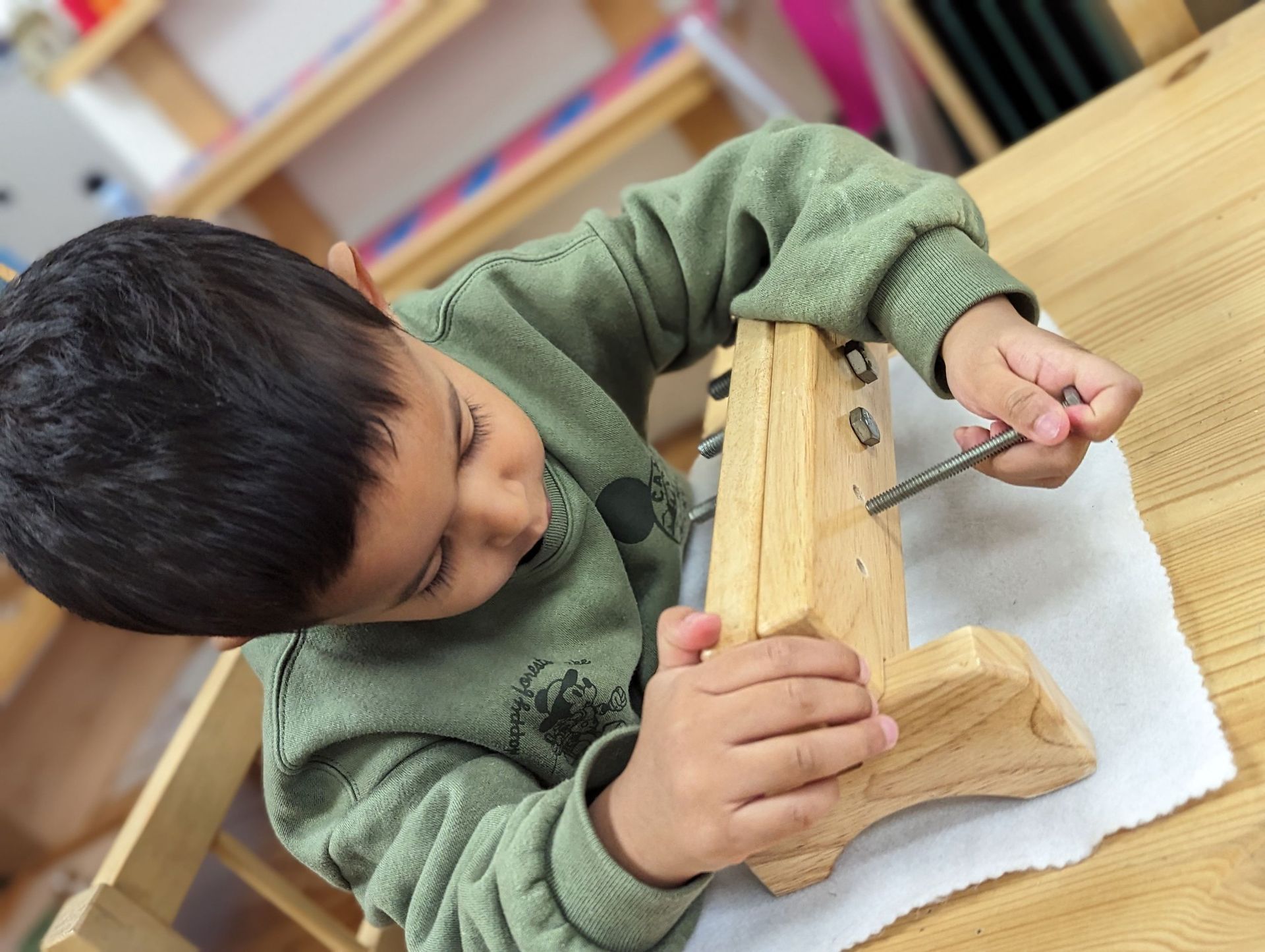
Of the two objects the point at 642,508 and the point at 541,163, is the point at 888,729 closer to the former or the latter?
the point at 642,508

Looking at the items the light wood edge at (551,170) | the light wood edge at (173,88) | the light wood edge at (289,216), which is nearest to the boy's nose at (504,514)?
the light wood edge at (551,170)

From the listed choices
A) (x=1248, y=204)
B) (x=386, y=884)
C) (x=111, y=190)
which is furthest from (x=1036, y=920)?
(x=111, y=190)

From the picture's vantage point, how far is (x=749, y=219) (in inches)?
26.6

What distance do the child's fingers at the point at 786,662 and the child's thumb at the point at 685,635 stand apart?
0.01 meters

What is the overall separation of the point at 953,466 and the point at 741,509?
0.11m

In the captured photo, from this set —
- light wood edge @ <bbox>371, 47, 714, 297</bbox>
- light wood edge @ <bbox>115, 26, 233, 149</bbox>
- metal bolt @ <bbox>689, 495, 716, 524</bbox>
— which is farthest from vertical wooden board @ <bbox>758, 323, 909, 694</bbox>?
light wood edge @ <bbox>115, 26, 233, 149</bbox>

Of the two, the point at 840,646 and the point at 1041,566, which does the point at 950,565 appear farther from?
the point at 840,646

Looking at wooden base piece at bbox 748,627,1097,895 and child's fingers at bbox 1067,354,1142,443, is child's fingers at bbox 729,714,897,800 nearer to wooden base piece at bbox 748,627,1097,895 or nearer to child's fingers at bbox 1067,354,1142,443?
wooden base piece at bbox 748,627,1097,895

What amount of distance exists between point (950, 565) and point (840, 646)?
181mm

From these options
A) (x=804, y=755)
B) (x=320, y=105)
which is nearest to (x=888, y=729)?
(x=804, y=755)

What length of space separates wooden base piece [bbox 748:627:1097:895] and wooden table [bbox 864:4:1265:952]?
0.04 meters

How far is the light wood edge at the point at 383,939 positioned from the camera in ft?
2.50

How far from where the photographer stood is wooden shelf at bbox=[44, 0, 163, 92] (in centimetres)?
150

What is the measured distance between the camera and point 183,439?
1.34ft
